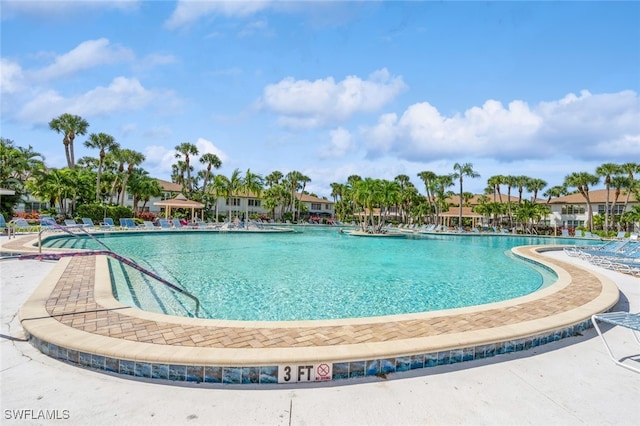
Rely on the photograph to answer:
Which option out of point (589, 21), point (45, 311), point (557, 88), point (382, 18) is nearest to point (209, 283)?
point (45, 311)

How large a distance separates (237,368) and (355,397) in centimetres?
122

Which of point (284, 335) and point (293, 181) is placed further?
point (293, 181)

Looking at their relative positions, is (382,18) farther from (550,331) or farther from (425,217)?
(425,217)

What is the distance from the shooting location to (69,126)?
38312mm

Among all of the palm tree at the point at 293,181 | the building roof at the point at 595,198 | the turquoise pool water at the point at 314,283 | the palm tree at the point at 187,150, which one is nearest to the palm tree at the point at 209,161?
the palm tree at the point at 187,150

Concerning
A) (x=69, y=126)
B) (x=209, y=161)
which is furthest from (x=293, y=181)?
(x=69, y=126)

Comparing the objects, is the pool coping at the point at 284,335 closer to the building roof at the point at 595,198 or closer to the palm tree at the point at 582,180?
the palm tree at the point at 582,180

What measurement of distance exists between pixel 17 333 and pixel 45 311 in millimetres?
480

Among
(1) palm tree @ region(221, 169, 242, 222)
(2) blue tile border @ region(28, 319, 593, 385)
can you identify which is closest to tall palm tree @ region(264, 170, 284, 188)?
(1) palm tree @ region(221, 169, 242, 222)

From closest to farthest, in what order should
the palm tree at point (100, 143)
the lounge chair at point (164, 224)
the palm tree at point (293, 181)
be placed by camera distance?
the lounge chair at point (164, 224) < the palm tree at point (100, 143) < the palm tree at point (293, 181)

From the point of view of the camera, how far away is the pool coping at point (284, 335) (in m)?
3.66

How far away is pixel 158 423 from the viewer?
279cm

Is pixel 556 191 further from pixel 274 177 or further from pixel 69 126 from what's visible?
pixel 69 126

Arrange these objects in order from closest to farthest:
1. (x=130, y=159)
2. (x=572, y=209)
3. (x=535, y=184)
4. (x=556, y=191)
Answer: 1. (x=130, y=159)
2. (x=535, y=184)
3. (x=572, y=209)
4. (x=556, y=191)
